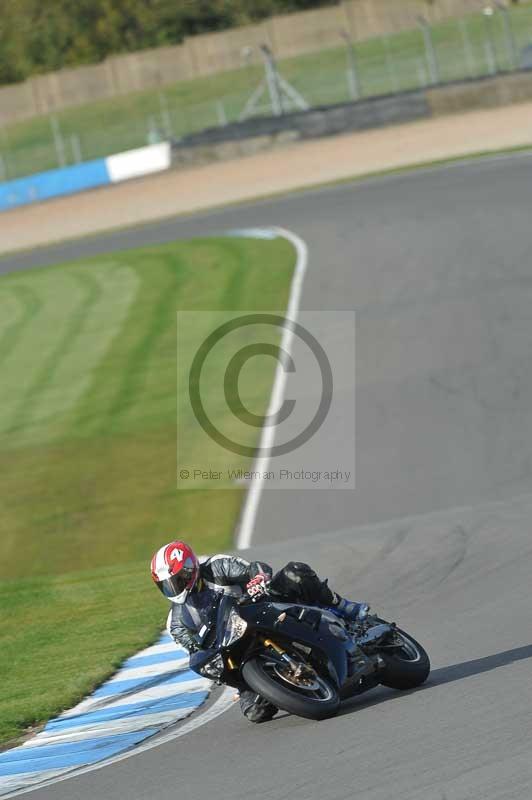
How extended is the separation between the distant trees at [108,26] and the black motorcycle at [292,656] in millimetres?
71431

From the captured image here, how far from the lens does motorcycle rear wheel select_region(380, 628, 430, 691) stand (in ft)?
24.7

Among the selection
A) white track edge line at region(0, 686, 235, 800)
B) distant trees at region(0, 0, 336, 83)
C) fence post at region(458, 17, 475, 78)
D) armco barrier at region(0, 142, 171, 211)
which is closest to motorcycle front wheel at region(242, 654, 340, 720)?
white track edge line at region(0, 686, 235, 800)

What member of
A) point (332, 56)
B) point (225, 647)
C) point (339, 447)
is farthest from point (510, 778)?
point (332, 56)

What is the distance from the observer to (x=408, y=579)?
37.0 ft

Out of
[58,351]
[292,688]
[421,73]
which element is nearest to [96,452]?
[58,351]

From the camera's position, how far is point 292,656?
285 inches

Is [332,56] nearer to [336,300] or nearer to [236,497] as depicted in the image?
[336,300]

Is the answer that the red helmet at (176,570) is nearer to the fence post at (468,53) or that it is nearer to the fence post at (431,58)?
the fence post at (431,58)

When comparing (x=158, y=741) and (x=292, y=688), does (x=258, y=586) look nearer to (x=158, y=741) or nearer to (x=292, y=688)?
(x=292, y=688)

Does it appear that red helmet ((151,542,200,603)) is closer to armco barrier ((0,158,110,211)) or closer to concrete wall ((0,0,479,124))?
armco barrier ((0,158,110,211))

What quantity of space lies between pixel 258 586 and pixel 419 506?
7609 millimetres

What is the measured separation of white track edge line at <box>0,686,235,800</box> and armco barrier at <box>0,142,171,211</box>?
38.2 meters

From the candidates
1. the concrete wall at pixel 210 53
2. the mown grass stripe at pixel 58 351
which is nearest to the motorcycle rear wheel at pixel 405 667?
the mown grass stripe at pixel 58 351

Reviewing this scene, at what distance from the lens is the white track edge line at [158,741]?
6.94 m
